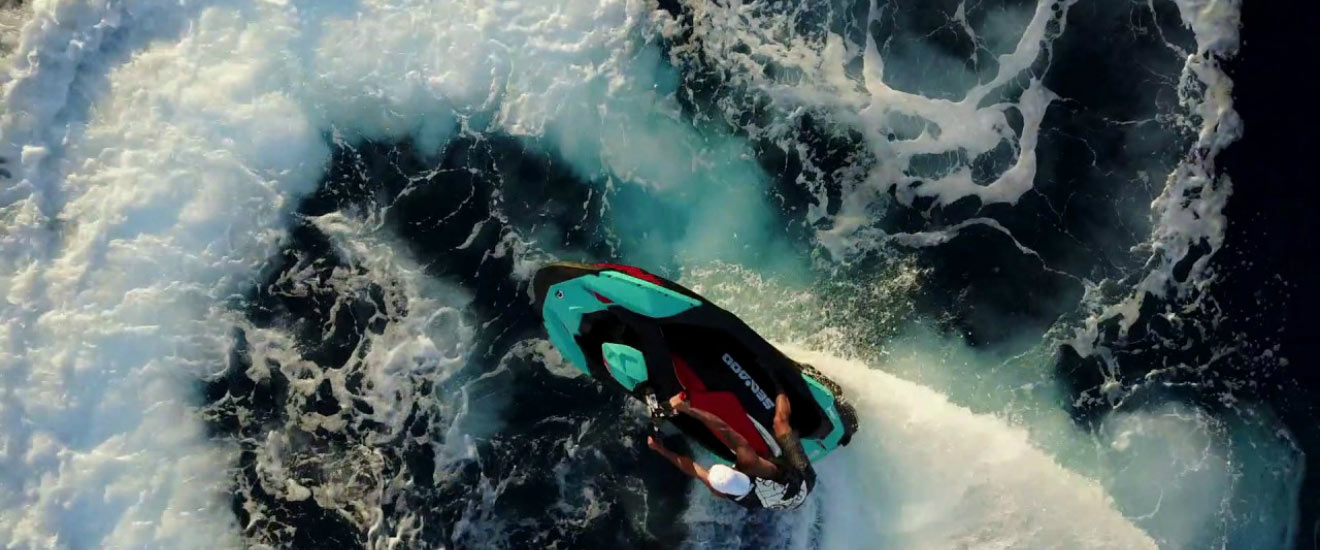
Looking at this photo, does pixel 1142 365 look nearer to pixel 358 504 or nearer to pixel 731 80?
pixel 731 80

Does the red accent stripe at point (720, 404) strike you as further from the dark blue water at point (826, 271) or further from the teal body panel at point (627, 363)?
the dark blue water at point (826, 271)

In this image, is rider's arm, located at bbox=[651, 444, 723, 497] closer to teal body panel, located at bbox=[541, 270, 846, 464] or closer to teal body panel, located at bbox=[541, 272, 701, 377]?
teal body panel, located at bbox=[541, 270, 846, 464]

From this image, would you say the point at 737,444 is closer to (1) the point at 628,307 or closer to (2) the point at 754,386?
(2) the point at 754,386

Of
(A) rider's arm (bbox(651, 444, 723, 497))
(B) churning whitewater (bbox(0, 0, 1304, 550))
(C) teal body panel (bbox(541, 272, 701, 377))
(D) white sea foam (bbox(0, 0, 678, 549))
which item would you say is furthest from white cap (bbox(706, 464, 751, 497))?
(D) white sea foam (bbox(0, 0, 678, 549))

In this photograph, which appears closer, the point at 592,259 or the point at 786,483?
the point at 786,483

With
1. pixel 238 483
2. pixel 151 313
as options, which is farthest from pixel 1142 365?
pixel 151 313

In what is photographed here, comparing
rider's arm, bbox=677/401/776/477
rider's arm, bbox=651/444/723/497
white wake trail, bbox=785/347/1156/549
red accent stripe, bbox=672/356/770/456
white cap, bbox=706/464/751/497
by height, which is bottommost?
white wake trail, bbox=785/347/1156/549

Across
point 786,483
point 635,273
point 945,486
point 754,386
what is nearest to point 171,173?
point 635,273
